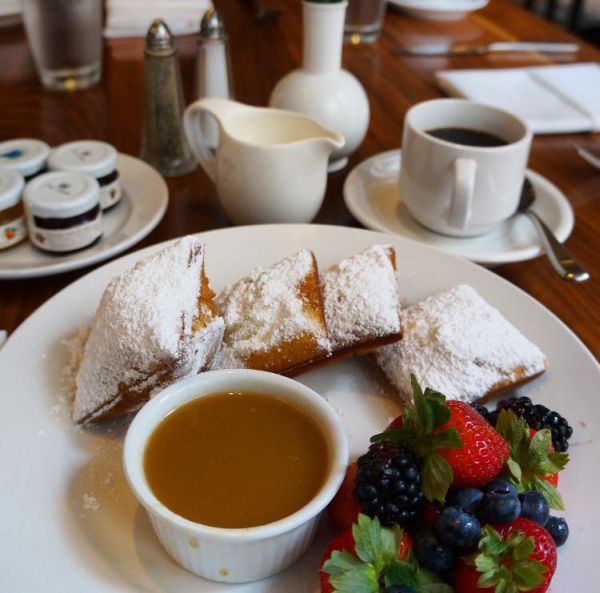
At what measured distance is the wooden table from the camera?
1.17 metres

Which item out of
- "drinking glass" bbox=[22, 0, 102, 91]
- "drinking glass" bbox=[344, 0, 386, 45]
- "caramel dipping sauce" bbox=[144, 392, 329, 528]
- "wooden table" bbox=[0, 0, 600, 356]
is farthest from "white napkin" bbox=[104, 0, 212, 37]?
"caramel dipping sauce" bbox=[144, 392, 329, 528]

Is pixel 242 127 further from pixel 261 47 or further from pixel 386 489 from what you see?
pixel 261 47

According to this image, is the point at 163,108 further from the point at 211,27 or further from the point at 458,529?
the point at 458,529

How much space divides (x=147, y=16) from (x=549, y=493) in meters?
2.07

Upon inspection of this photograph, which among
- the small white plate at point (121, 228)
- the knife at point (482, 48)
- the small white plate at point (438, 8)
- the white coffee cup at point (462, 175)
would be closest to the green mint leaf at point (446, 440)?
the white coffee cup at point (462, 175)

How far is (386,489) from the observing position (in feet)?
2.24

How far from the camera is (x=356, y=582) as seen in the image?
2.03 ft

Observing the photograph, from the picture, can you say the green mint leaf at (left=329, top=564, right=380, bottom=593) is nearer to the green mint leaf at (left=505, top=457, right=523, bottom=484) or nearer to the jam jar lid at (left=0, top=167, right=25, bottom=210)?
the green mint leaf at (left=505, top=457, right=523, bottom=484)

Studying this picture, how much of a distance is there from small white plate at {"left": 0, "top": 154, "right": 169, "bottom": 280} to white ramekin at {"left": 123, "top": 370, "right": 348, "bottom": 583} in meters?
0.41

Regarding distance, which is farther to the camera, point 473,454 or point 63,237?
point 63,237

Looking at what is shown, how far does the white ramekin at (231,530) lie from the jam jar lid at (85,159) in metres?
0.61

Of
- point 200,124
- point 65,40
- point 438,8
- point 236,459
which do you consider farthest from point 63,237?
point 438,8

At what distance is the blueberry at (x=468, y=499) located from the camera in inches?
27.3

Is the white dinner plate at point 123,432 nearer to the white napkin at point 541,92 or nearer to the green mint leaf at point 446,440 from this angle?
the green mint leaf at point 446,440
